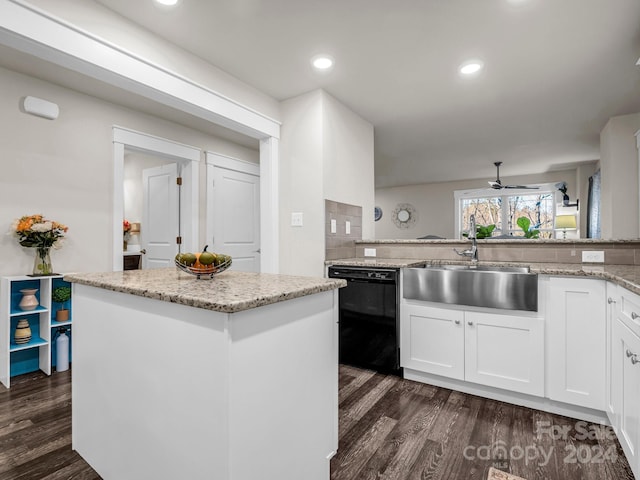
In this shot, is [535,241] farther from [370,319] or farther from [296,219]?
[296,219]

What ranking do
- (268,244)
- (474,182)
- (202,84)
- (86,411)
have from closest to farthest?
(86,411)
(202,84)
(268,244)
(474,182)

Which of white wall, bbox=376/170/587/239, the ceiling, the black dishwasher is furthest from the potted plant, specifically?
white wall, bbox=376/170/587/239

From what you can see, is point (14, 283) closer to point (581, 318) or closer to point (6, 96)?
point (6, 96)

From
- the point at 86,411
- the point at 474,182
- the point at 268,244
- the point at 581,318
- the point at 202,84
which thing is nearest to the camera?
the point at 86,411

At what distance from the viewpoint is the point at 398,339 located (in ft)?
8.35

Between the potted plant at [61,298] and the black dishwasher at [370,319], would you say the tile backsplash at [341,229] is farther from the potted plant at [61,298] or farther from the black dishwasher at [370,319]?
the potted plant at [61,298]

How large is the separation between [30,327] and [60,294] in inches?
12.8

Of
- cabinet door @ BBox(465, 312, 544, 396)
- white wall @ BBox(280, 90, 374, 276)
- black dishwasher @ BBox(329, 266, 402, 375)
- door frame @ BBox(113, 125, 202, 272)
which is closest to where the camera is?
cabinet door @ BBox(465, 312, 544, 396)

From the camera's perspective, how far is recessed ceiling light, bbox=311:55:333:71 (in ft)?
7.92

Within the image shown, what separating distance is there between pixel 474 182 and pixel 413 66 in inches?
220

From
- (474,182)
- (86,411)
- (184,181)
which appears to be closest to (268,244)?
(184,181)

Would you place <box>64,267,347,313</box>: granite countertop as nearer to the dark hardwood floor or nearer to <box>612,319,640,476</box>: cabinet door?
the dark hardwood floor

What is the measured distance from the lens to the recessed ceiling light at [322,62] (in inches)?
95.0

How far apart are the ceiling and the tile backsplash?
983 mm
